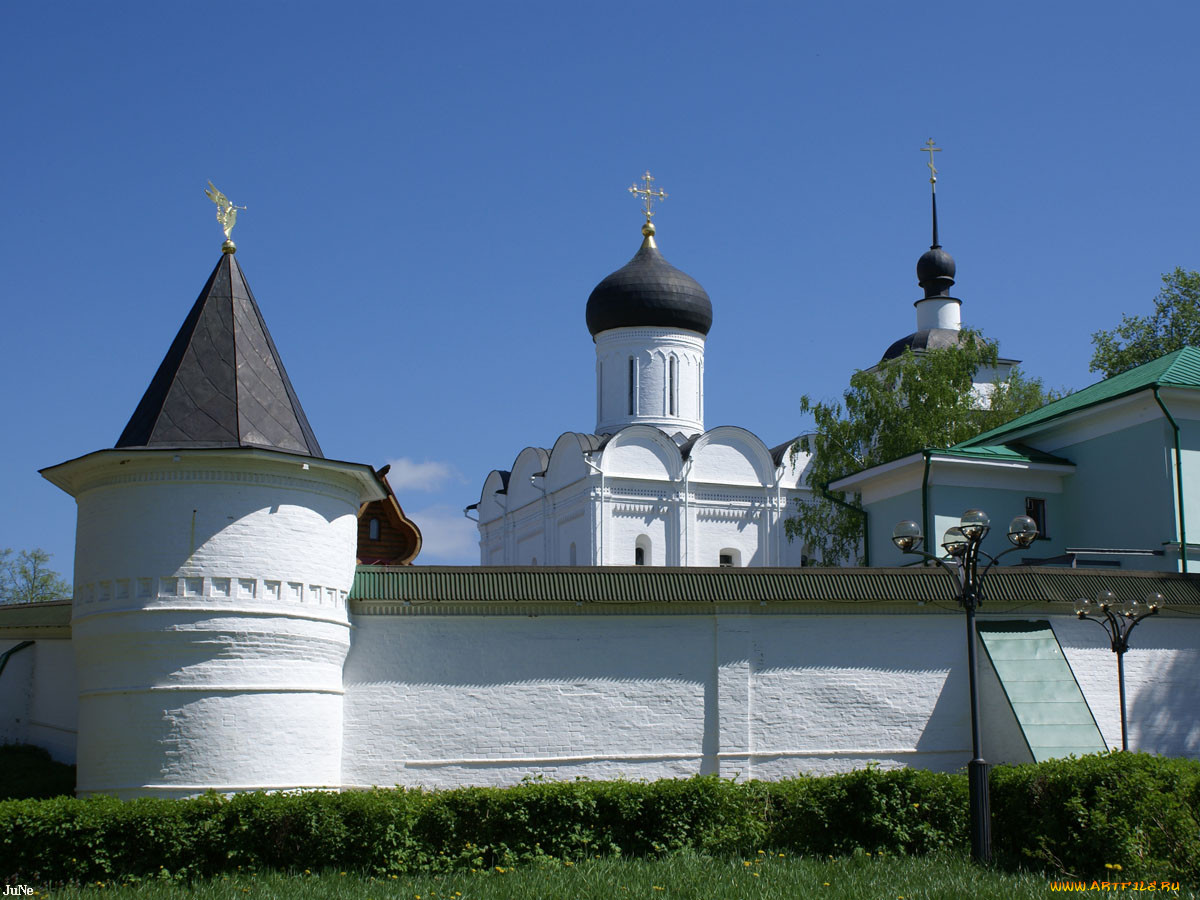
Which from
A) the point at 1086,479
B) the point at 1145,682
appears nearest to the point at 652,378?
the point at 1086,479

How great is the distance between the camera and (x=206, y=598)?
12023mm

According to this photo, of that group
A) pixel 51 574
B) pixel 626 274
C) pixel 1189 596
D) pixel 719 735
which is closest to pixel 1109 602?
pixel 1189 596

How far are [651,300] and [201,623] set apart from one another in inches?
856

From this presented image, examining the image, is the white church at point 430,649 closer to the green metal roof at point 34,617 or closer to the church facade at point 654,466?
the green metal roof at point 34,617

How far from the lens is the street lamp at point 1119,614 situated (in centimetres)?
1387

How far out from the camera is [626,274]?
3300 centimetres

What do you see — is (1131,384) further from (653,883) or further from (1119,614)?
(653,883)

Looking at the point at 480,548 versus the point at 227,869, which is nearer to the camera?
the point at 227,869

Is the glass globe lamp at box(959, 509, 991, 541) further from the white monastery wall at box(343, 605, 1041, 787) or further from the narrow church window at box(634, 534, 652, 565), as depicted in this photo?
the narrow church window at box(634, 534, 652, 565)

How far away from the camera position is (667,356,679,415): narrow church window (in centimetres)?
3281

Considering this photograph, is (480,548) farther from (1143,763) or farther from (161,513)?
(1143,763)

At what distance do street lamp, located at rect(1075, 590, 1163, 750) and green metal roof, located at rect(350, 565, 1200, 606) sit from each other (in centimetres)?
19

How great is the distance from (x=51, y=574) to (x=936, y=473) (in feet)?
111

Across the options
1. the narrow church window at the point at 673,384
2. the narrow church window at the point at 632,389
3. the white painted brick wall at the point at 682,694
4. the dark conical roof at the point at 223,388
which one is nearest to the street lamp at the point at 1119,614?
the white painted brick wall at the point at 682,694
